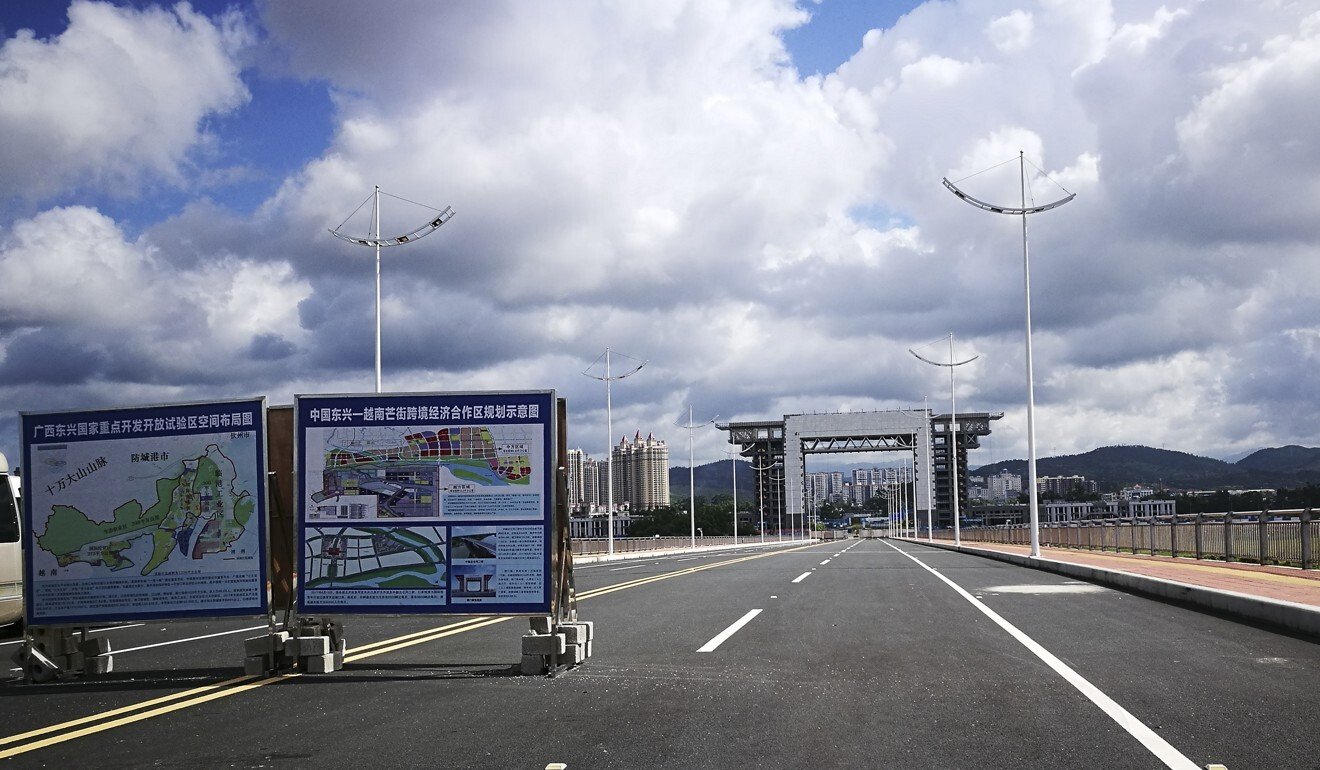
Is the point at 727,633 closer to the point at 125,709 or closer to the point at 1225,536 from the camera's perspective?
the point at 125,709

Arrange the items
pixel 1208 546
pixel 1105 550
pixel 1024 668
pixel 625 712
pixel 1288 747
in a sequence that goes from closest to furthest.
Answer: pixel 1288 747
pixel 625 712
pixel 1024 668
pixel 1208 546
pixel 1105 550

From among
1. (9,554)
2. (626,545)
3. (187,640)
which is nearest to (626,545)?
(626,545)

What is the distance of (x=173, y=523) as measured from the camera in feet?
31.0

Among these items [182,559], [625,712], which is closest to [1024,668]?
[625,712]

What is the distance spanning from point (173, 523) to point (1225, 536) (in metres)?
22.3

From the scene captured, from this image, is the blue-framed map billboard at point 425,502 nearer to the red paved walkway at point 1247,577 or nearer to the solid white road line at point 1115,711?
the solid white road line at point 1115,711

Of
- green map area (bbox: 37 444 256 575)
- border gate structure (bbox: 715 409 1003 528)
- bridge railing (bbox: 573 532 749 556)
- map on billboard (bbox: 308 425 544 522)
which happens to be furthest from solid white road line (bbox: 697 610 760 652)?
border gate structure (bbox: 715 409 1003 528)

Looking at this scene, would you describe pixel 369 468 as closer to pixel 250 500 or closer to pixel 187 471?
pixel 250 500

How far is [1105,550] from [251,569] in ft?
104

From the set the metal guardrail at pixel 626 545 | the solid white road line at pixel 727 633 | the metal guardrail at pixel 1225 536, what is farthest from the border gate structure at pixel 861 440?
the solid white road line at pixel 727 633

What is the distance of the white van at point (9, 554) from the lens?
14.2 meters

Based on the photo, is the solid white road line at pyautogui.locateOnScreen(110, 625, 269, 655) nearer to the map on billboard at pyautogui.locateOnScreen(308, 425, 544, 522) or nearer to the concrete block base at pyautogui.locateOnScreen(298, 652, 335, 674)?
the concrete block base at pyautogui.locateOnScreen(298, 652, 335, 674)

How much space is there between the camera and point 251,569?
9273 mm

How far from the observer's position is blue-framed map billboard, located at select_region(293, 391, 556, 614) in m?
9.11
